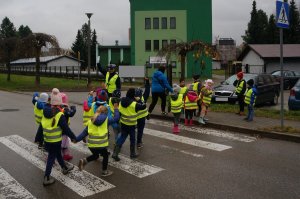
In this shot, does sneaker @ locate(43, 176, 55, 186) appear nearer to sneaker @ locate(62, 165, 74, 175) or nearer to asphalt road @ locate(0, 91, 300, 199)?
asphalt road @ locate(0, 91, 300, 199)

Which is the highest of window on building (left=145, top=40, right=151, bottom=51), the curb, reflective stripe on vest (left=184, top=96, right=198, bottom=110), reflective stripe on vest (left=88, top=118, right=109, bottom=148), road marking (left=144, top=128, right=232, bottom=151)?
window on building (left=145, top=40, right=151, bottom=51)

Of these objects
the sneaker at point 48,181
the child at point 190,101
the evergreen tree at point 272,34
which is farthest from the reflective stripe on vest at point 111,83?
the evergreen tree at point 272,34

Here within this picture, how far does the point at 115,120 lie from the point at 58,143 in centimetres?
113

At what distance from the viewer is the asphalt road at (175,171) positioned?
18.7 ft

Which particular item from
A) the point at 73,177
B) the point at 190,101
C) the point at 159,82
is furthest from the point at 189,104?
the point at 73,177

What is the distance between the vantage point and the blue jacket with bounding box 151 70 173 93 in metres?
11.9

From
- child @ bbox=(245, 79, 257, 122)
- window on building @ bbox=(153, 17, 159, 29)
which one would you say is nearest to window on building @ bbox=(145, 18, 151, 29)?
window on building @ bbox=(153, 17, 159, 29)

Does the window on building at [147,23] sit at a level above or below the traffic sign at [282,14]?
above

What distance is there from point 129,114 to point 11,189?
2.62 meters

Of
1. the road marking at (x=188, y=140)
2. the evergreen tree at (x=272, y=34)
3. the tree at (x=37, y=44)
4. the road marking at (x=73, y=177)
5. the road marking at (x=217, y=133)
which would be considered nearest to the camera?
the road marking at (x=73, y=177)

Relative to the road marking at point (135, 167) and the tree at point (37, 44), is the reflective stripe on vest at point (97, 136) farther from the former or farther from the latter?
the tree at point (37, 44)

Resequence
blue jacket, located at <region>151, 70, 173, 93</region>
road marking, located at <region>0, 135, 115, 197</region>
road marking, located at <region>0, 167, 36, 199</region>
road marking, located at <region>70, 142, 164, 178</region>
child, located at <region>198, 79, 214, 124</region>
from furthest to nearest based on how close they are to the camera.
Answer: blue jacket, located at <region>151, 70, 173, 93</region>, child, located at <region>198, 79, 214, 124</region>, road marking, located at <region>70, 142, 164, 178</region>, road marking, located at <region>0, 135, 115, 197</region>, road marking, located at <region>0, 167, 36, 199</region>

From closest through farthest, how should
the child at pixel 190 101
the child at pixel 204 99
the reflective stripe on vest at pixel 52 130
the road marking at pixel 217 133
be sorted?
the reflective stripe on vest at pixel 52 130 < the road marking at pixel 217 133 < the child at pixel 190 101 < the child at pixel 204 99

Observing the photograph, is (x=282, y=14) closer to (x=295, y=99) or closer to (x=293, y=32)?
(x=295, y=99)
